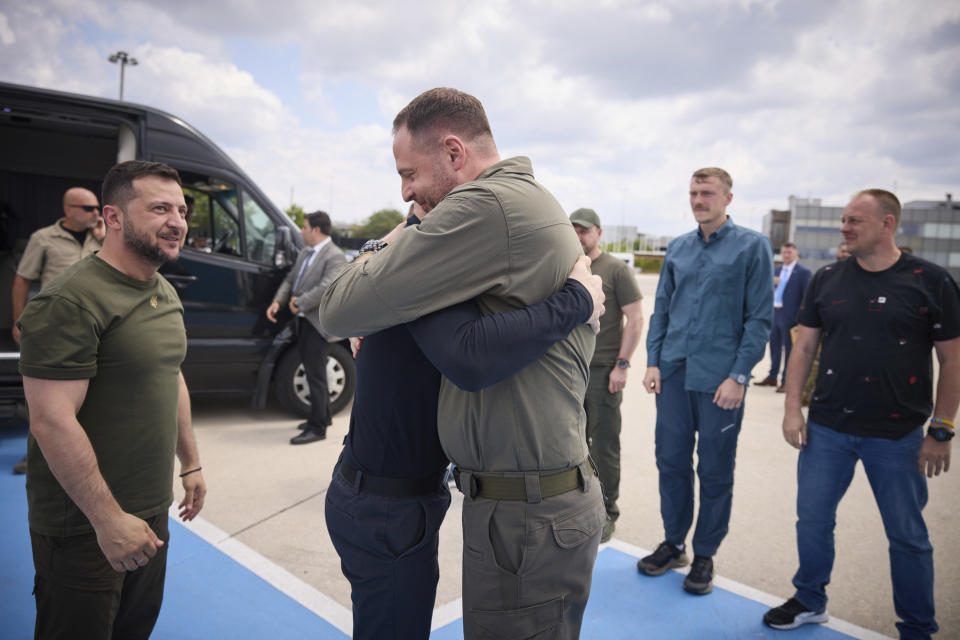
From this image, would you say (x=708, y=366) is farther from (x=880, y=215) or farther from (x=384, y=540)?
(x=384, y=540)

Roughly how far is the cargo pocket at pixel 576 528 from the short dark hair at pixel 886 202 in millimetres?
2265

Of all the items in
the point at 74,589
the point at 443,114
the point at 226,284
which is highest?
the point at 443,114

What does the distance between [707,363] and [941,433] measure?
103cm

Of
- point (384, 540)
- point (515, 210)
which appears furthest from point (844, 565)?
point (515, 210)

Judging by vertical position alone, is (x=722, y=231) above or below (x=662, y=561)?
above

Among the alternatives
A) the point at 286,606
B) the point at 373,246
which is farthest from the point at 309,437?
the point at 373,246

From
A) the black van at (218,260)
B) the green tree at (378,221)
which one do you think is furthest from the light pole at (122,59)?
the green tree at (378,221)

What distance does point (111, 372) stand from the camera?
5.66ft

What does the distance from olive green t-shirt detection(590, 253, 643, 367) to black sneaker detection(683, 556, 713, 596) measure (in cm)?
130

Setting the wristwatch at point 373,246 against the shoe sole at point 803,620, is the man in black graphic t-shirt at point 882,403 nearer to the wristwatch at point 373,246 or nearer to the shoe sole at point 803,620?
the shoe sole at point 803,620

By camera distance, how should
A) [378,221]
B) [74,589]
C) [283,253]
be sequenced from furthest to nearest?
[378,221] < [283,253] < [74,589]

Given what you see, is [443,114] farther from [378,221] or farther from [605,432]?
[378,221]

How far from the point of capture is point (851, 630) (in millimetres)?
2854

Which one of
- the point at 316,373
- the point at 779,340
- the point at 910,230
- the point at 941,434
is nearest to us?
the point at 941,434
